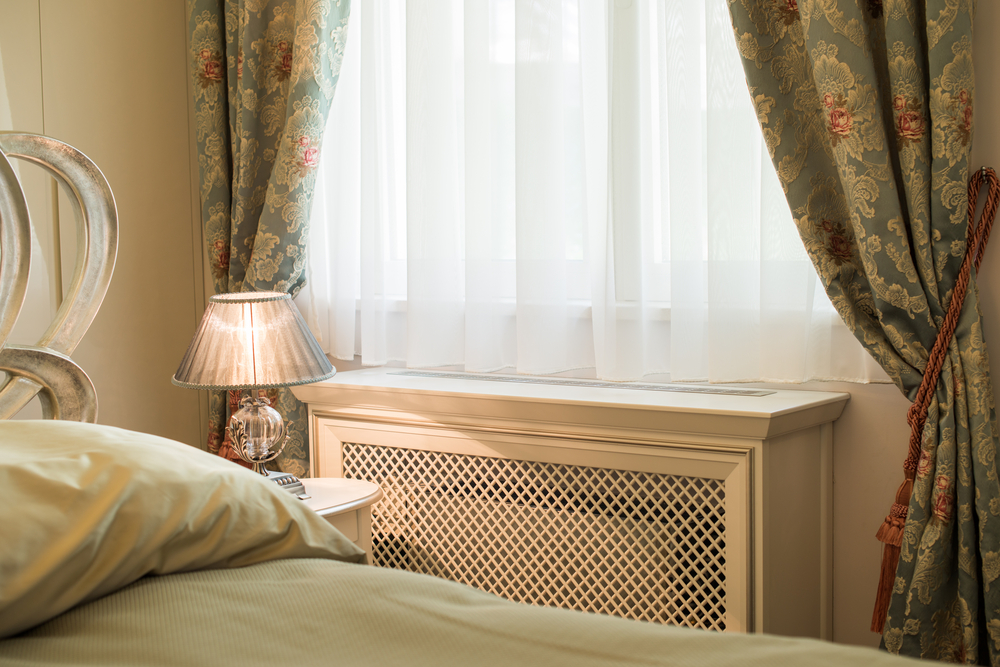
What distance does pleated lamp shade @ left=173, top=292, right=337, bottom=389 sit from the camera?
158 centimetres

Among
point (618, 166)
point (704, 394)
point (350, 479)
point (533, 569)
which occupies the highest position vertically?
point (618, 166)

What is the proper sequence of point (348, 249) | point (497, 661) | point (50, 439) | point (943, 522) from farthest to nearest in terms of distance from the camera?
point (348, 249) → point (943, 522) → point (50, 439) → point (497, 661)

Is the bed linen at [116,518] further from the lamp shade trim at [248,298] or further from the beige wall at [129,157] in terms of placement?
the beige wall at [129,157]

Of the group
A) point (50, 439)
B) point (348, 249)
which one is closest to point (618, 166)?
point (348, 249)

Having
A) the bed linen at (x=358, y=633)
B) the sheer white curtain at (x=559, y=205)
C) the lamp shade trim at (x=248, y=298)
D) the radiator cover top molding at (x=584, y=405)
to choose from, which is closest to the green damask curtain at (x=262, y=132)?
the sheer white curtain at (x=559, y=205)

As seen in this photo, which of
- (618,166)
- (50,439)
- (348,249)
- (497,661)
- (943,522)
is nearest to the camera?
(497,661)

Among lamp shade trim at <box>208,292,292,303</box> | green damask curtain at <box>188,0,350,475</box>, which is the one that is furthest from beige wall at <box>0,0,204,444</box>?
lamp shade trim at <box>208,292,292,303</box>

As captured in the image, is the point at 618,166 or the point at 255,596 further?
the point at 618,166

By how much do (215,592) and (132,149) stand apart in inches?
72.2

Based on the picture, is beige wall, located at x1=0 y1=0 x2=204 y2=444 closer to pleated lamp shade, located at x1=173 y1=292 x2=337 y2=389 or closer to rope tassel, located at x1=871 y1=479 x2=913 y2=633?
pleated lamp shade, located at x1=173 y1=292 x2=337 y2=389

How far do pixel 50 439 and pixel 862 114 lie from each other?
1.36 m

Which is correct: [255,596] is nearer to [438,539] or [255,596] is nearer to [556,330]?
[438,539]

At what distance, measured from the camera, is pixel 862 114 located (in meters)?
1.45

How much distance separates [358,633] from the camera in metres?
0.78
